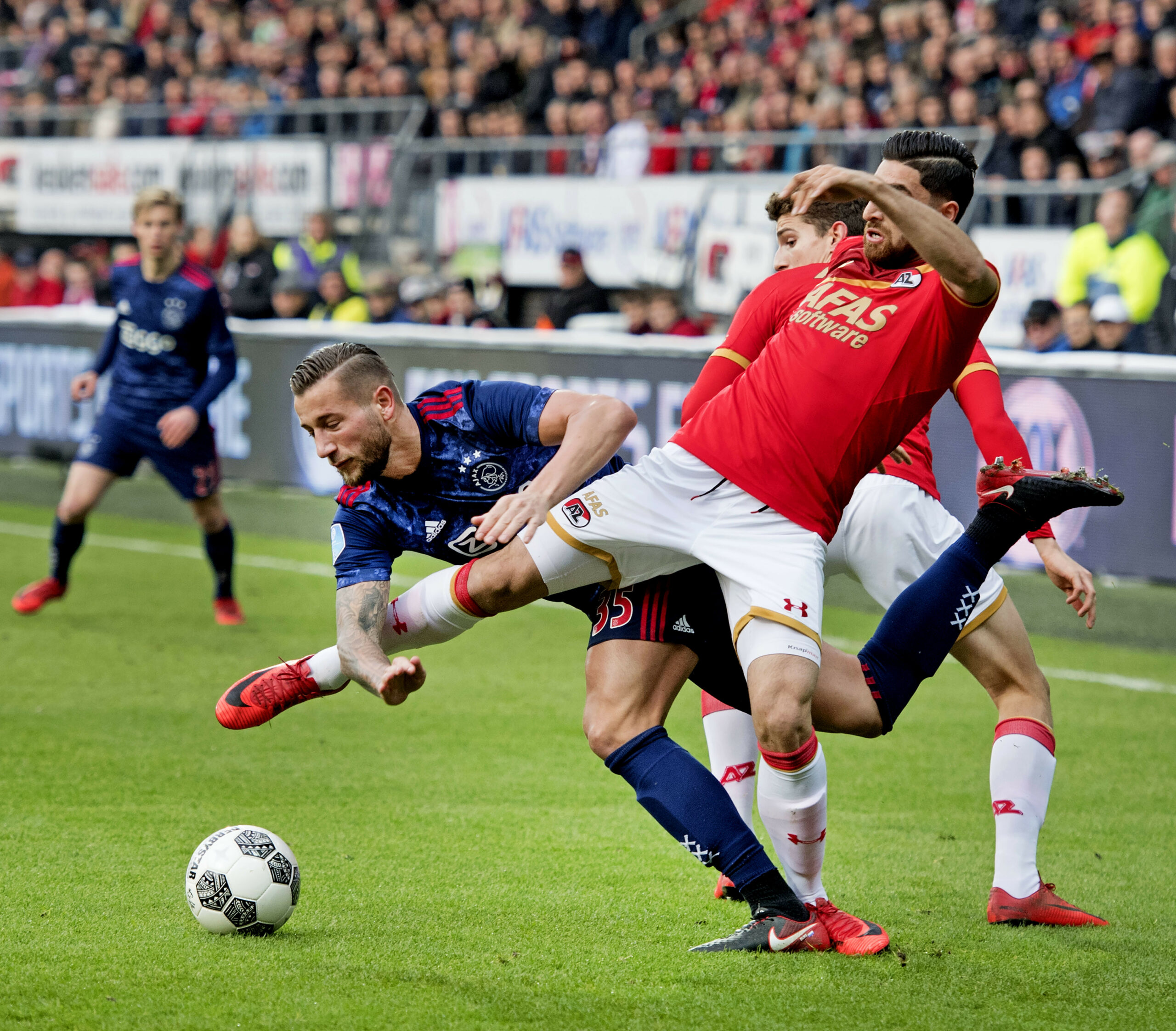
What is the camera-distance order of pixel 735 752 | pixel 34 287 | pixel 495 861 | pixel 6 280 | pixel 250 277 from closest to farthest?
pixel 735 752 → pixel 495 861 → pixel 250 277 → pixel 34 287 → pixel 6 280

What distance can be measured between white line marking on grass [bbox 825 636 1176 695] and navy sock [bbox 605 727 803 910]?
139 inches

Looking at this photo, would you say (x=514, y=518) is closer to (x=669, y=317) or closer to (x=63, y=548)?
(x=63, y=548)

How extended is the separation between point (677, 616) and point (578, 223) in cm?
1062

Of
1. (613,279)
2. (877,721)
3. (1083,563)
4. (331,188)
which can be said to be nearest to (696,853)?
(877,721)

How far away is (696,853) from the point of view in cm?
369

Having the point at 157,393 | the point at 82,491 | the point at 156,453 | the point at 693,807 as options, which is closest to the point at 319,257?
the point at 157,393

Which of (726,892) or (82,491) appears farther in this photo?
(82,491)

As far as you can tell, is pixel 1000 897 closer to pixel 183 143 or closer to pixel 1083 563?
pixel 1083 563

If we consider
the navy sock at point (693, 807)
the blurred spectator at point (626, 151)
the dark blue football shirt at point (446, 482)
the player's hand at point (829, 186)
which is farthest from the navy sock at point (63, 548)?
the blurred spectator at point (626, 151)

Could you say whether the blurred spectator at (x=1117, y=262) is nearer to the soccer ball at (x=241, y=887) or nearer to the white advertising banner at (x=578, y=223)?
the white advertising banner at (x=578, y=223)

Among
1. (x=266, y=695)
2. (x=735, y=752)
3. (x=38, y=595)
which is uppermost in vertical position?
(x=266, y=695)

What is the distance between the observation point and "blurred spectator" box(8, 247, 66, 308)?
17.7 metres

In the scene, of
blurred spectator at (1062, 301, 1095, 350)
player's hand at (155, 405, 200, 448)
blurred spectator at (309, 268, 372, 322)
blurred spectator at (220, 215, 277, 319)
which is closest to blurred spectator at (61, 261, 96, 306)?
blurred spectator at (220, 215, 277, 319)

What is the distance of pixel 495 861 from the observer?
461cm
